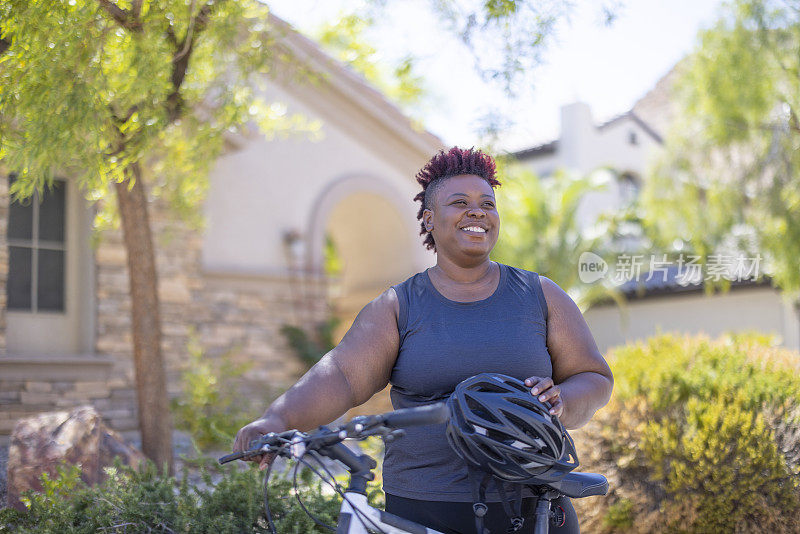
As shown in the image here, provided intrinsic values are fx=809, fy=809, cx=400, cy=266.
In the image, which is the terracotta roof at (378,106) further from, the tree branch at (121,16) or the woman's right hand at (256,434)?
the woman's right hand at (256,434)

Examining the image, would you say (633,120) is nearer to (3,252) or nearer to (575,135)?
(575,135)

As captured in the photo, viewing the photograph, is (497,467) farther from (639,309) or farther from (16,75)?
(639,309)

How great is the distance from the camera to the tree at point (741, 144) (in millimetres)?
10883

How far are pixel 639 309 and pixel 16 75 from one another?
49.5 ft

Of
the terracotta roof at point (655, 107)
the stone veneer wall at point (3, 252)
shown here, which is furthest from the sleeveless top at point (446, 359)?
the terracotta roof at point (655, 107)

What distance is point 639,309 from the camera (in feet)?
55.9

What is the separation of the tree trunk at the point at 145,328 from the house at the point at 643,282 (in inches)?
397

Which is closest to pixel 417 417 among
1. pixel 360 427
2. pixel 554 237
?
pixel 360 427

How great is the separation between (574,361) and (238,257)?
852cm

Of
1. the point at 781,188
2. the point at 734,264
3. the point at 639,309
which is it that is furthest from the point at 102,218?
the point at 639,309

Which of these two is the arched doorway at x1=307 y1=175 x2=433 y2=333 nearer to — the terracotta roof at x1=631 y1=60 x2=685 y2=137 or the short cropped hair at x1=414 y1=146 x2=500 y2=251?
the terracotta roof at x1=631 y1=60 x2=685 y2=137

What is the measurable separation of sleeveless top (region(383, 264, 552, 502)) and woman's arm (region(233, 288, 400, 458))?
5 centimetres

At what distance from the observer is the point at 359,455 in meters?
2.00

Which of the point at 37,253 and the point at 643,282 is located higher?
the point at 37,253
